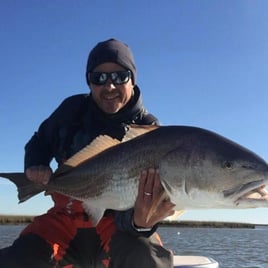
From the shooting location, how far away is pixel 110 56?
548 centimetres

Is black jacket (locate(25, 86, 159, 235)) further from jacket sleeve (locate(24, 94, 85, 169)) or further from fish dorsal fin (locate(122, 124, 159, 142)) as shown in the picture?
fish dorsal fin (locate(122, 124, 159, 142))

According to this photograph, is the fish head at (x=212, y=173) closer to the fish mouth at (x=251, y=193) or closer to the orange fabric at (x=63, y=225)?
the fish mouth at (x=251, y=193)

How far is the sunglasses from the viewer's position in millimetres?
5344

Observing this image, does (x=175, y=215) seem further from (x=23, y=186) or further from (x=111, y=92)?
(x=111, y=92)

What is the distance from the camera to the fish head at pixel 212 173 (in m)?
3.51

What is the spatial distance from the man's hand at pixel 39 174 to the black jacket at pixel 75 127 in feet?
1.52

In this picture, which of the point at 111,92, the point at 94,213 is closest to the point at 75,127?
the point at 111,92

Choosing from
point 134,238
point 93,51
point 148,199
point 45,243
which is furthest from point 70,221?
point 93,51

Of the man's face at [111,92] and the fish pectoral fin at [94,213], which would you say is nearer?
the fish pectoral fin at [94,213]

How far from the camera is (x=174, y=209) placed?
410 cm

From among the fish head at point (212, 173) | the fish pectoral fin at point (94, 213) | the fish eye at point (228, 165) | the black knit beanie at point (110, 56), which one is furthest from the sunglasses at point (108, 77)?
the fish eye at point (228, 165)

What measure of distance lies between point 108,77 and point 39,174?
1267mm

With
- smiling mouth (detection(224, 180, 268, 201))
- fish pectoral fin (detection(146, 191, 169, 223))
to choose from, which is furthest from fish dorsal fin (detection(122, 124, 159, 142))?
smiling mouth (detection(224, 180, 268, 201))

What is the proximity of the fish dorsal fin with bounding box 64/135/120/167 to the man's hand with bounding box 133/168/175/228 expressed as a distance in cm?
66
